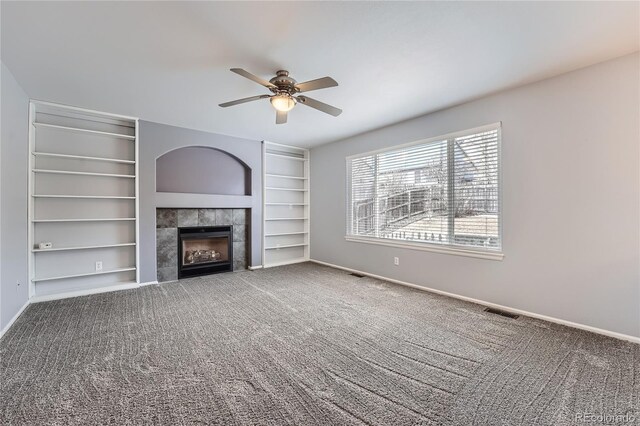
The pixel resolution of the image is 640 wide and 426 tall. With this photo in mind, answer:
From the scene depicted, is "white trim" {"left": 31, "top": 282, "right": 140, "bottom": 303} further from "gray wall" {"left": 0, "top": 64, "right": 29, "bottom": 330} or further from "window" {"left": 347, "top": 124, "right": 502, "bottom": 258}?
"window" {"left": 347, "top": 124, "right": 502, "bottom": 258}

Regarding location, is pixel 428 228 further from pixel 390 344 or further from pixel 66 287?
pixel 66 287

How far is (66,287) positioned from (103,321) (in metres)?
1.56

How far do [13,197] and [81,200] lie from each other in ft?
3.17

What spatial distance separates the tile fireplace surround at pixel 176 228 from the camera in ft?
14.7

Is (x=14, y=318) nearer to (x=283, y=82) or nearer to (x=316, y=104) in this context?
(x=283, y=82)

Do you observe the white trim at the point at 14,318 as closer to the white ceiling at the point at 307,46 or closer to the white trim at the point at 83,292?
the white trim at the point at 83,292

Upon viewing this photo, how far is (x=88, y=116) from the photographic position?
3.91 meters

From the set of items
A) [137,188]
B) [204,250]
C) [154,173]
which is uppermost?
[154,173]

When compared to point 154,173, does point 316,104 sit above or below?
above

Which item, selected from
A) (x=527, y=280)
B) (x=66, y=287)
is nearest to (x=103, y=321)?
(x=66, y=287)

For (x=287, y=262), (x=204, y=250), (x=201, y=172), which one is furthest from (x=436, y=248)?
(x=201, y=172)

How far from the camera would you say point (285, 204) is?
5.89 metres

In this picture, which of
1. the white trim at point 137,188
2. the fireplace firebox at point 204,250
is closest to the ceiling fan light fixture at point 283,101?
the white trim at point 137,188

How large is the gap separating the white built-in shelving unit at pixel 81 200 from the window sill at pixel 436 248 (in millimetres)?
3771
